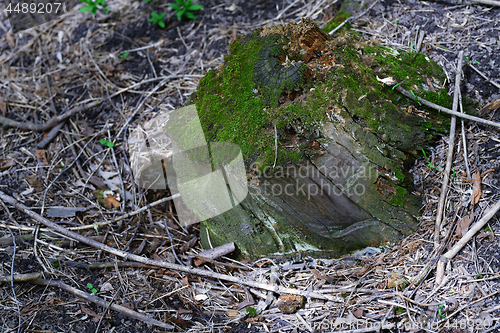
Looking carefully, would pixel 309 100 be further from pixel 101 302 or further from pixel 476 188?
pixel 101 302

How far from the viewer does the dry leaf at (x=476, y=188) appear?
2258 mm

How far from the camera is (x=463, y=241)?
2.14m

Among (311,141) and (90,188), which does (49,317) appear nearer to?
(90,188)

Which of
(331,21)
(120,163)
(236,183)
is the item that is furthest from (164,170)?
(331,21)

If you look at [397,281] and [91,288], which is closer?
[397,281]

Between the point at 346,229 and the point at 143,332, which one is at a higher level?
the point at 346,229

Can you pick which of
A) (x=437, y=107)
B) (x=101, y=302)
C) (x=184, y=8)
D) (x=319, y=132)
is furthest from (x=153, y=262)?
(x=184, y=8)

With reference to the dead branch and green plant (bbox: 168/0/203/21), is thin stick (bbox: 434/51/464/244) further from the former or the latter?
green plant (bbox: 168/0/203/21)

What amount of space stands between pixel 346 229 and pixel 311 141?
0.80m

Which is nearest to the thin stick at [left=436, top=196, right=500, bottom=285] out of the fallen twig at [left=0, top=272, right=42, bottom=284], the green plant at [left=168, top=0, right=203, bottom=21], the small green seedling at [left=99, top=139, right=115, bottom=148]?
the fallen twig at [left=0, top=272, right=42, bottom=284]

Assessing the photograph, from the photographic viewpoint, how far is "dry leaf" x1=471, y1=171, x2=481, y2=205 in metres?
2.26

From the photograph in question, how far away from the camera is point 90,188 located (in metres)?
3.34

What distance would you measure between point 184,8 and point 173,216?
8.92 feet

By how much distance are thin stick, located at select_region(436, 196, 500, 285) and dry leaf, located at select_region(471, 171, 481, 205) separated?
127mm
